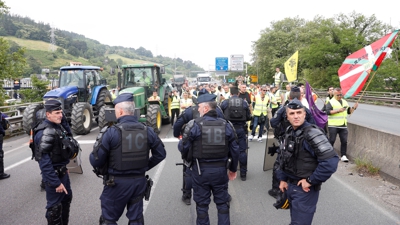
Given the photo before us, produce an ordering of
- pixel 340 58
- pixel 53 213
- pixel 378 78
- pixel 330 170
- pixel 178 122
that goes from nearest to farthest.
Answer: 1. pixel 330 170
2. pixel 53 213
3. pixel 178 122
4. pixel 378 78
5. pixel 340 58

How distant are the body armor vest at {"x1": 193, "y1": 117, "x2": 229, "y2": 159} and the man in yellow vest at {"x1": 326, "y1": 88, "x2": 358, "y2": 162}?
4.61 m

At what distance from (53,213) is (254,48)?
58926 mm

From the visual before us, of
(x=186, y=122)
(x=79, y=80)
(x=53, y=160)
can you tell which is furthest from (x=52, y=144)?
(x=79, y=80)

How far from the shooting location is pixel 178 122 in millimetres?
4629

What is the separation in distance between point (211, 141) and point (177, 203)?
1.87m

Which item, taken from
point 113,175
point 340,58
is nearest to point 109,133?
point 113,175

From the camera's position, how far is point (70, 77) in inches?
480

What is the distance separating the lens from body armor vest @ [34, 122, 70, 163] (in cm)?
334

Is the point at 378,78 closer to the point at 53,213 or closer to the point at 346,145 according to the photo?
the point at 346,145

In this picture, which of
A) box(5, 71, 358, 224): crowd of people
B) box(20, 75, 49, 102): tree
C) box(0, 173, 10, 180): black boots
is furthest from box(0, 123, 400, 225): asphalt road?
box(20, 75, 49, 102): tree

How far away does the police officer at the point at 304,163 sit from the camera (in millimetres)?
2740

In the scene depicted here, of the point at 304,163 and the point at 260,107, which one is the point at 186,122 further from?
the point at 260,107

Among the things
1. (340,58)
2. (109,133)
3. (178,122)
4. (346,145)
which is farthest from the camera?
(340,58)

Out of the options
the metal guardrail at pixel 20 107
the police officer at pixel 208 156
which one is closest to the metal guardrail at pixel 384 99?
the metal guardrail at pixel 20 107
